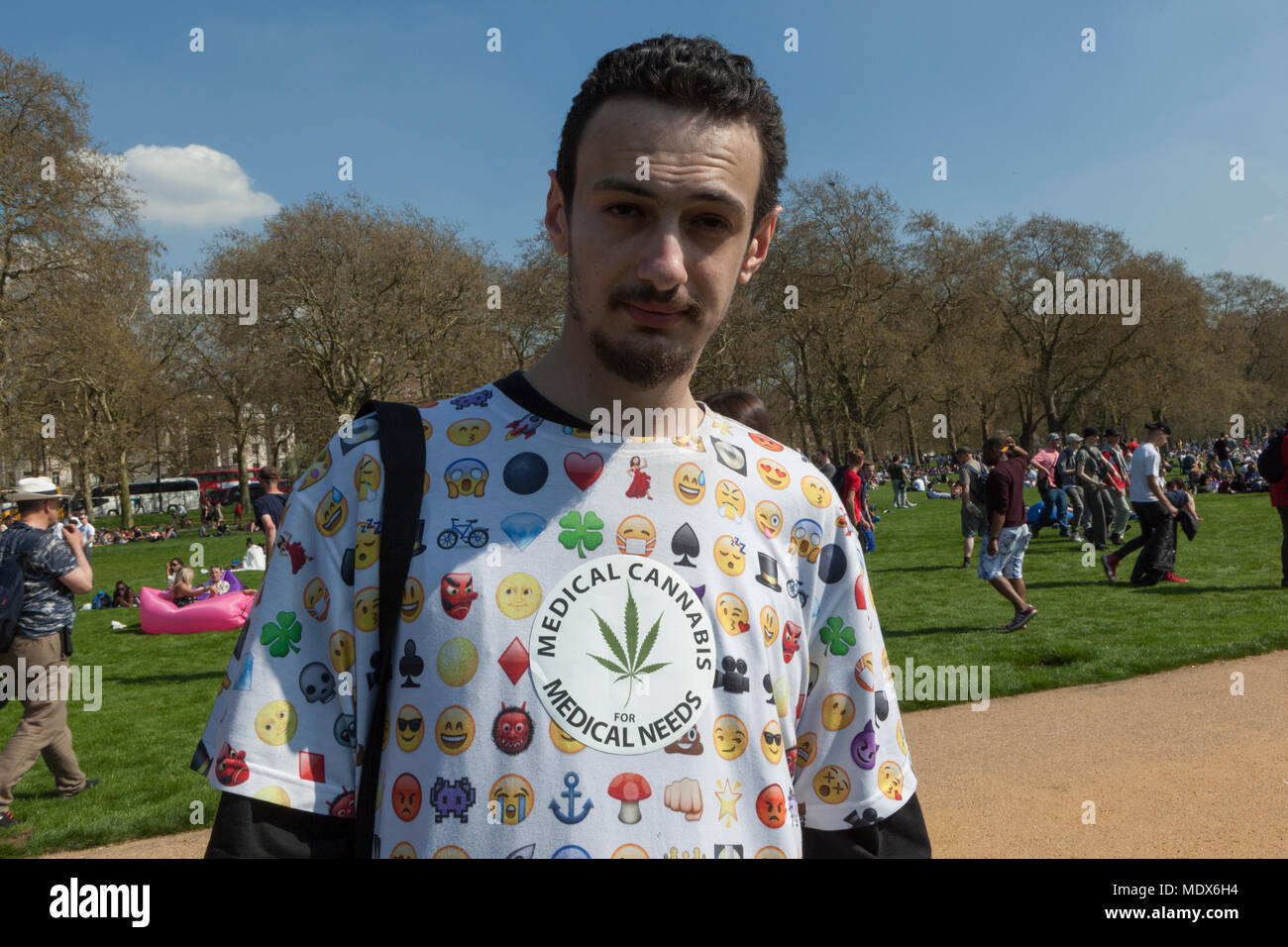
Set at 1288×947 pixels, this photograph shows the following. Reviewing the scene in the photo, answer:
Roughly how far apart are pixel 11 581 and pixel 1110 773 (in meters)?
7.07

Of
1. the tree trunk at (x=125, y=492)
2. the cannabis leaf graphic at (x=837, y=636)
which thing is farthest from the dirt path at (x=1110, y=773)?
the tree trunk at (x=125, y=492)

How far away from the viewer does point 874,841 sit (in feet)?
5.23

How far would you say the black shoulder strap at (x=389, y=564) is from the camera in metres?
1.35

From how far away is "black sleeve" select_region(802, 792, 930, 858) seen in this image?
1.59m

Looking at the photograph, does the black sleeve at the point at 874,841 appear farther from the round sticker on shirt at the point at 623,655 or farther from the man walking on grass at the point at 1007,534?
the man walking on grass at the point at 1007,534

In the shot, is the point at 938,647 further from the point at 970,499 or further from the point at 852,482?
the point at 970,499

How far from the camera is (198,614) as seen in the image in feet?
46.1

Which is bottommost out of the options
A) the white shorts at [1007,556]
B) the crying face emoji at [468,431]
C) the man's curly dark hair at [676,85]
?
the white shorts at [1007,556]

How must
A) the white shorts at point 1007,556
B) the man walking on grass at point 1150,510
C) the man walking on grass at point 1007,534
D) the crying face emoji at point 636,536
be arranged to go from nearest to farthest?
the crying face emoji at point 636,536 < the man walking on grass at point 1007,534 < the white shorts at point 1007,556 < the man walking on grass at point 1150,510
